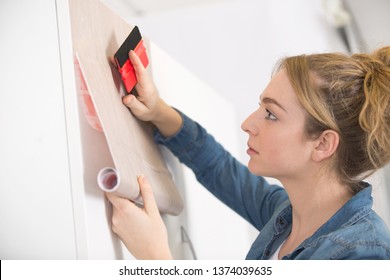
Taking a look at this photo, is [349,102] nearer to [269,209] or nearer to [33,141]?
[269,209]

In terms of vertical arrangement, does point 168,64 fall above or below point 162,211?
above

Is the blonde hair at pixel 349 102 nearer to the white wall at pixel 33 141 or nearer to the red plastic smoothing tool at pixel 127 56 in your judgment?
the red plastic smoothing tool at pixel 127 56

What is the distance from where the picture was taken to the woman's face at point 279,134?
0.82 meters

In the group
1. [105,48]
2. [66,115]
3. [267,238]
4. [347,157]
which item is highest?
[105,48]

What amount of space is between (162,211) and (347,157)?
34 centimetres

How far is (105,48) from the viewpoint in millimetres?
778

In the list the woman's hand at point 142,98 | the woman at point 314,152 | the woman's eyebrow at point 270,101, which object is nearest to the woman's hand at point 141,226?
the woman at point 314,152

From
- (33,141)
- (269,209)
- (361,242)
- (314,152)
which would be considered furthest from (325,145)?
(33,141)

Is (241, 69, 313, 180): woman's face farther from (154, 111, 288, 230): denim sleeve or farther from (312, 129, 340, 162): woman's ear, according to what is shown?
(154, 111, 288, 230): denim sleeve

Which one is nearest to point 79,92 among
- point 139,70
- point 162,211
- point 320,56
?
point 139,70

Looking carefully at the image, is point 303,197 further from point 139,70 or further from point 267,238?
point 139,70

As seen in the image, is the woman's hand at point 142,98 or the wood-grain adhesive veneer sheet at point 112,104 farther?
the woman's hand at point 142,98

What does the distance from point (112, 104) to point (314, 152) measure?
1.13 feet

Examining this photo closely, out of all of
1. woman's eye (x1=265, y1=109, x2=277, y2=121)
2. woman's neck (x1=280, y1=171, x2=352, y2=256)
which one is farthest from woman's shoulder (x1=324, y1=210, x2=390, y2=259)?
woman's eye (x1=265, y1=109, x2=277, y2=121)
